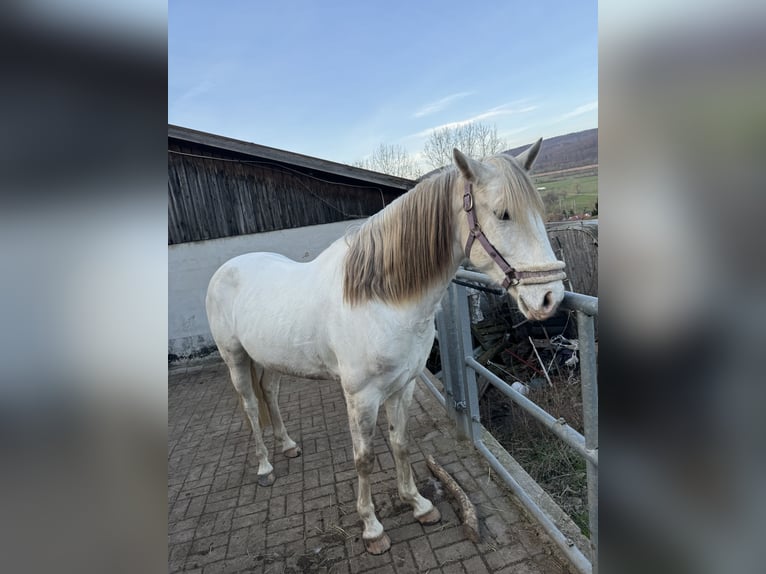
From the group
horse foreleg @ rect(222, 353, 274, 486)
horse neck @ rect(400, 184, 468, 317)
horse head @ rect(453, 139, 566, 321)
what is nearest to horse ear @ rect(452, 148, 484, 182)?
horse head @ rect(453, 139, 566, 321)

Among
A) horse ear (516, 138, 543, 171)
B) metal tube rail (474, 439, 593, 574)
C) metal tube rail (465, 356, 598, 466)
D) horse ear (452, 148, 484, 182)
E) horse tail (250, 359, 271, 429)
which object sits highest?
horse ear (516, 138, 543, 171)

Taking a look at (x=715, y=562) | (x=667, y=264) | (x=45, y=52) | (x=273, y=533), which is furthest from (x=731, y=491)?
(x=273, y=533)

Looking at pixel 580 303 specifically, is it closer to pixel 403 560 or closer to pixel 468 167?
pixel 468 167

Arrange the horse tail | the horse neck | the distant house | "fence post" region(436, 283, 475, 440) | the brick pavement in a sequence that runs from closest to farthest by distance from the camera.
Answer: the horse neck → the brick pavement → "fence post" region(436, 283, 475, 440) → the horse tail → the distant house

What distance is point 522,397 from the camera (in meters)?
1.95

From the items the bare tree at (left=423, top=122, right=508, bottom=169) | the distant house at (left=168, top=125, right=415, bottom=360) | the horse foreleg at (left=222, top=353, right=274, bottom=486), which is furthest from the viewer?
the bare tree at (left=423, top=122, right=508, bottom=169)

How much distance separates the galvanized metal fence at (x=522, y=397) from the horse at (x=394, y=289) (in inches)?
8.1

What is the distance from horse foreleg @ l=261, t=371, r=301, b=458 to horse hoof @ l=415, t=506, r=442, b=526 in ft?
4.18

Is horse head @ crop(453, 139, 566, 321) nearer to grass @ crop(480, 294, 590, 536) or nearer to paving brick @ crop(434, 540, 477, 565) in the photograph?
paving brick @ crop(434, 540, 477, 565)

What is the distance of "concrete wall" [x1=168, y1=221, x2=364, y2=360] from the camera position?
588 centimetres

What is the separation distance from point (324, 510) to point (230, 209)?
4.84 metres

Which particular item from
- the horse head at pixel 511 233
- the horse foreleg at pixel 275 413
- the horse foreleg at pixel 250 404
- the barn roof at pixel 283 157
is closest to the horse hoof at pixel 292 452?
the horse foreleg at pixel 275 413

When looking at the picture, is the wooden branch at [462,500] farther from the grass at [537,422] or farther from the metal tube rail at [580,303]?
the metal tube rail at [580,303]

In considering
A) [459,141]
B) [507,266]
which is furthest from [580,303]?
[459,141]
